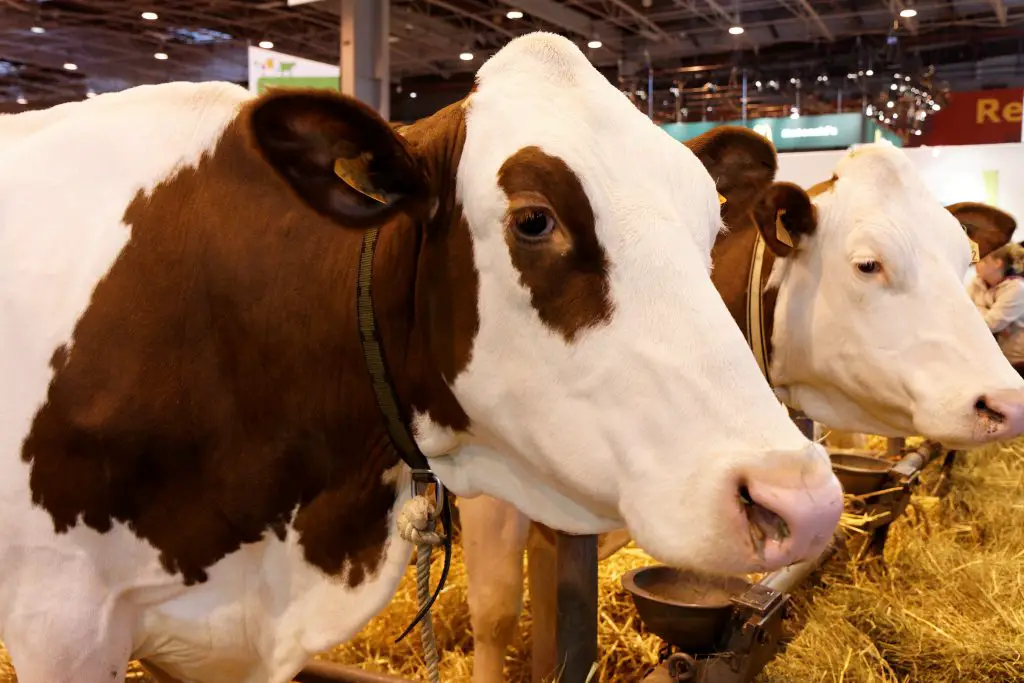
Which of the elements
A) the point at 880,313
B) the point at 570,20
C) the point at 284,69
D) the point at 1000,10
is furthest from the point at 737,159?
the point at 1000,10

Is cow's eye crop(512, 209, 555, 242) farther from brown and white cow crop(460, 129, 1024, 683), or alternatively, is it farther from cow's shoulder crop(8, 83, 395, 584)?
brown and white cow crop(460, 129, 1024, 683)

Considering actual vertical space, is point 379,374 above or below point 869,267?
below

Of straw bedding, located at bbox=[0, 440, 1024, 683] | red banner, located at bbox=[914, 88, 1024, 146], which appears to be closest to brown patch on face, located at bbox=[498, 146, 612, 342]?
straw bedding, located at bbox=[0, 440, 1024, 683]

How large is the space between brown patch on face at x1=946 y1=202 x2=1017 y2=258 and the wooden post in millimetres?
1745

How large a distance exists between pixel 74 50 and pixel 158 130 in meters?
8.78

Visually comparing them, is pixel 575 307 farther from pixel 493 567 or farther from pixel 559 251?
pixel 493 567

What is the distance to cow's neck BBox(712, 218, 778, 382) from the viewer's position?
2.40 metres

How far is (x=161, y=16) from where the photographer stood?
26.0 feet

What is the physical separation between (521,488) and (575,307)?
32 cm

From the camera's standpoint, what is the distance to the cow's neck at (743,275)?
240cm

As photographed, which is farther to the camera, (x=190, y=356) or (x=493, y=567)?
(x=493, y=567)

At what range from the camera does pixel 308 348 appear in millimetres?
1242

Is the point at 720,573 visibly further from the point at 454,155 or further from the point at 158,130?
the point at 158,130

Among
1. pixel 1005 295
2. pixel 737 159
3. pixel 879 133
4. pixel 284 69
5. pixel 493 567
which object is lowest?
pixel 493 567
